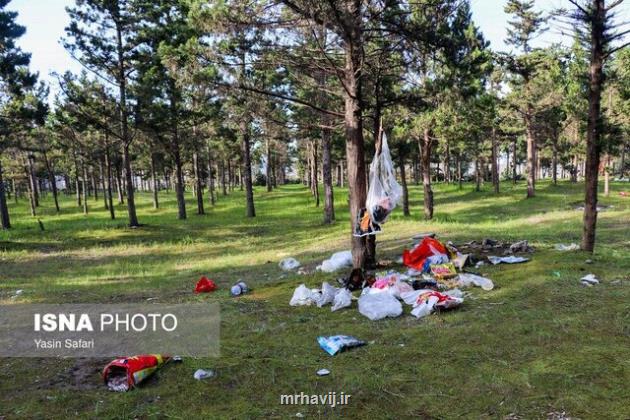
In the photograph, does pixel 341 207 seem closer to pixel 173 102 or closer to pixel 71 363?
pixel 173 102

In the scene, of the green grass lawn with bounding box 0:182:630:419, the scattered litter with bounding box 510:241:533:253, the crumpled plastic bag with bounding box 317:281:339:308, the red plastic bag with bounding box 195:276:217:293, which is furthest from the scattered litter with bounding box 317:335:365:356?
the scattered litter with bounding box 510:241:533:253

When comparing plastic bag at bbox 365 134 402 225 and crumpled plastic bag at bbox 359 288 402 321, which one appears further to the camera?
plastic bag at bbox 365 134 402 225

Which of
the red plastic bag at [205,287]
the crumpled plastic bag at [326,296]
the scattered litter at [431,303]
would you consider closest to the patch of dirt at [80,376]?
the crumpled plastic bag at [326,296]

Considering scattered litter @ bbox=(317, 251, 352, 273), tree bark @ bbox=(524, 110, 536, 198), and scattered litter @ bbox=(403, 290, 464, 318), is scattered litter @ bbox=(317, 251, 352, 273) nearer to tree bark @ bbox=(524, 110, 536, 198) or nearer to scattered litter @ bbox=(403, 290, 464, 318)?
scattered litter @ bbox=(403, 290, 464, 318)

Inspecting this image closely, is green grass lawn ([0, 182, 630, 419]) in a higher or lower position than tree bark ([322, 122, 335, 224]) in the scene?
lower

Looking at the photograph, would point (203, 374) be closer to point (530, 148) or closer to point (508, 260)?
point (508, 260)

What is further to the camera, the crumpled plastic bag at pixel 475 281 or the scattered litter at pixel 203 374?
the crumpled plastic bag at pixel 475 281

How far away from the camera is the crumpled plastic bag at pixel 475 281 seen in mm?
6926

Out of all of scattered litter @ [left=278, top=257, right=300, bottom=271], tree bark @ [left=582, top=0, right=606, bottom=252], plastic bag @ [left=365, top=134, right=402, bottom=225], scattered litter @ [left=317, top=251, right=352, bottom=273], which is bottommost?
scattered litter @ [left=278, top=257, right=300, bottom=271]

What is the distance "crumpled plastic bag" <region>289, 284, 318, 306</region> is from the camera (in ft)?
23.3

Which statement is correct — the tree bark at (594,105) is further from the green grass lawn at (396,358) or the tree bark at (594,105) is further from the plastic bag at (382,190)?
the plastic bag at (382,190)

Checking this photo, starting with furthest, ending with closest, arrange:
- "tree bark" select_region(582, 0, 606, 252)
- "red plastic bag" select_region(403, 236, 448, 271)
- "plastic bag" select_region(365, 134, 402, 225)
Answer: "red plastic bag" select_region(403, 236, 448, 271) → "tree bark" select_region(582, 0, 606, 252) → "plastic bag" select_region(365, 134, 402, 225)

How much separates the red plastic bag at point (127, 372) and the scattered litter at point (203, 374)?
45 centimetres

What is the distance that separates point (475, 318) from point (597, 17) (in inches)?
240
